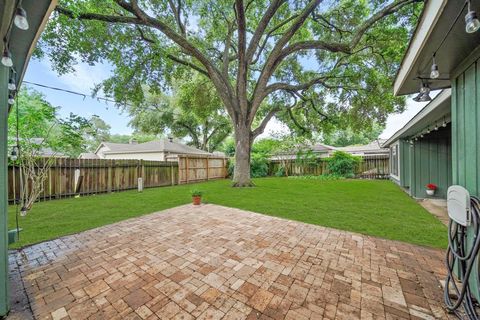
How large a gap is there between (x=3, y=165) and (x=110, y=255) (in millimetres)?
1571

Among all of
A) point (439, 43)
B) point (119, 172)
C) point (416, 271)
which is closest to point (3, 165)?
point (439, 43)

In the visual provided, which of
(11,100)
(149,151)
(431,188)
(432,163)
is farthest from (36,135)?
(149,151)

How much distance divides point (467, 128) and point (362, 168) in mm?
13743

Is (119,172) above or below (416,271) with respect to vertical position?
above

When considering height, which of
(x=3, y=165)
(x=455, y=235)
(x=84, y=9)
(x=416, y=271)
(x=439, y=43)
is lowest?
(x=416, y=271)

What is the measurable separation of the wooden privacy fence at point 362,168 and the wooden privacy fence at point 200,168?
15.8 feet

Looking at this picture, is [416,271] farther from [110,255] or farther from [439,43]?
[110,255]

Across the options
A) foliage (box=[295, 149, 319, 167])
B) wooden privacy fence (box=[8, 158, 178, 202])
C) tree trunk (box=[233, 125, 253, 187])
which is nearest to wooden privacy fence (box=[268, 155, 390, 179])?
foliage (box=[295, 149, 319, 167])

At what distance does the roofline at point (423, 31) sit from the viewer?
1.36 meters

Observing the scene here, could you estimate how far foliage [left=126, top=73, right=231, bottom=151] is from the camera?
12.2m

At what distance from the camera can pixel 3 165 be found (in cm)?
167

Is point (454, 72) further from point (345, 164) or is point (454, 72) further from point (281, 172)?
point (281, 172)

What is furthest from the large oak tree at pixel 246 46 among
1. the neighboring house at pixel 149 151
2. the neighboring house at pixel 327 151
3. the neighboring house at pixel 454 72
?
the neighboring house at pixel 454 72

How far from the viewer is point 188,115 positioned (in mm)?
18641
